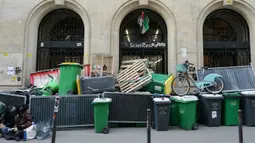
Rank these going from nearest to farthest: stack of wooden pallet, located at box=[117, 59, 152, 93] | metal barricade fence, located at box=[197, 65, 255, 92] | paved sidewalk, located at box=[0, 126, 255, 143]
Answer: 1. paved sidewalk, located at box=[0, 126, 255, 143]
2. stack of wooden pallet, located at box=[117, 59, 152, 93]
3. metal barricade fence, located at box=[197, 65, 255, 92]

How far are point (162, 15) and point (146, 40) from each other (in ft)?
6.10

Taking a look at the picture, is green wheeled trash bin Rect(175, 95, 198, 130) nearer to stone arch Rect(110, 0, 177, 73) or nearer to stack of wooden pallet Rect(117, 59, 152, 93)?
stack of wooden pallet Rect(117, 59, 152, 93)

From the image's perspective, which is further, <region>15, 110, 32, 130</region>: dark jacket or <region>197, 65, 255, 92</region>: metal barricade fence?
<region>197, 65, 255, 92</region>: metal barricade fence

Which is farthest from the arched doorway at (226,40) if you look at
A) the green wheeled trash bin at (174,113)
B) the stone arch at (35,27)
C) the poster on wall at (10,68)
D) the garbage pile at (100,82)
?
the poster on wall at (10,68)

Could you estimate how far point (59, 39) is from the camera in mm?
12602

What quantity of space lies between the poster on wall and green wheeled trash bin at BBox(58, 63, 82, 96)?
4.45m

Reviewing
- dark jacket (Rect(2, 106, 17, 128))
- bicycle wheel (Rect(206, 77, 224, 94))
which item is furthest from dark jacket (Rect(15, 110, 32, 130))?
bicycle wheel (Rect(206, 77, 224, 94))

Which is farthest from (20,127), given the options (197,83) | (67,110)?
(197,83)

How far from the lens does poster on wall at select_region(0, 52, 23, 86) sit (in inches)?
434

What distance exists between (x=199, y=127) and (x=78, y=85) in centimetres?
496

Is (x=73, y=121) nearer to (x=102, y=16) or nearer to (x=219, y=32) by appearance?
(x=102, y=16)

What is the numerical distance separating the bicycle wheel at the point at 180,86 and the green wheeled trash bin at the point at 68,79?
4.41 m

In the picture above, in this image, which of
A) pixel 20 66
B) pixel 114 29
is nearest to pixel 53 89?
pixel 20 66

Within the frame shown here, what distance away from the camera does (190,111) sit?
22.5 ft
